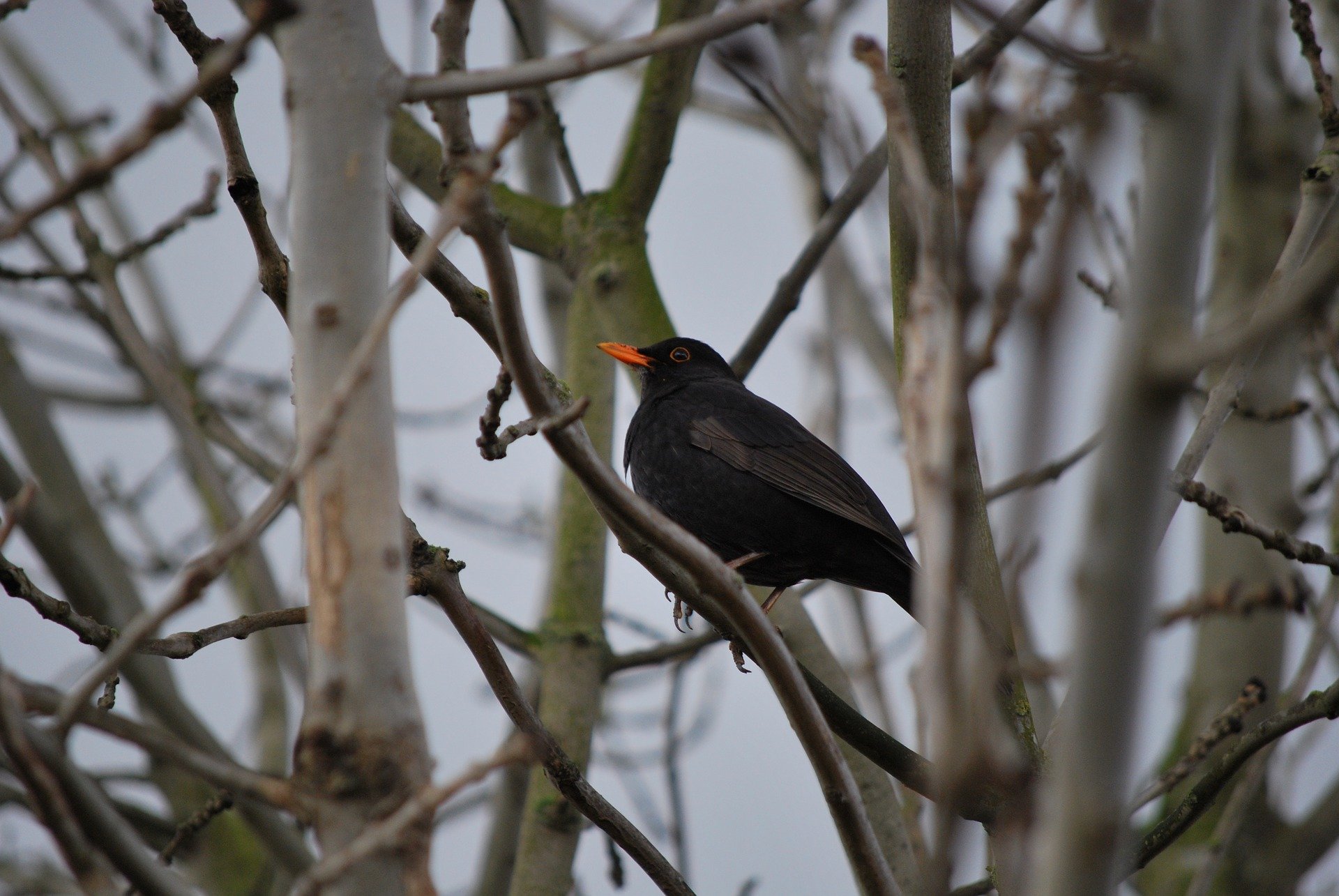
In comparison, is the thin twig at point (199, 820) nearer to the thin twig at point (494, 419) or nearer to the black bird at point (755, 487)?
the thin twig at point (494, 419)

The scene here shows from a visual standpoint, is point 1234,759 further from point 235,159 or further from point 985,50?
point 235,159

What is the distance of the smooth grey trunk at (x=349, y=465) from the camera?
73.3 inches

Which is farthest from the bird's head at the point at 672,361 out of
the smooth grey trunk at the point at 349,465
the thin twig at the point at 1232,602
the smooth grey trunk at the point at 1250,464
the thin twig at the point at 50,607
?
the smooth grey trunk at the point at 349,465

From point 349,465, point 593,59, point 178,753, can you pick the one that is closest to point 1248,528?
point 593,59

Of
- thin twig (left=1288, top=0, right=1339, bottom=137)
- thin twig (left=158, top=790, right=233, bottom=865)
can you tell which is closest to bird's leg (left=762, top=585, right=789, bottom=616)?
thin twig (left=158, top=790, right=233, bottom=865)

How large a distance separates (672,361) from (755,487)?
2.78 feet

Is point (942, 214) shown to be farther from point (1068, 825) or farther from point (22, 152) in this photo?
point (22, 152)

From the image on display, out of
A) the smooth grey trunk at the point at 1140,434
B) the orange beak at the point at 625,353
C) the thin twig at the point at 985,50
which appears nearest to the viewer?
the smooth grey trunk at the point at 1140,434

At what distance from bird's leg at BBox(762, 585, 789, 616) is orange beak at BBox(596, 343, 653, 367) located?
1164 mm

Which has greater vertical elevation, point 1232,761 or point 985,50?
point 985,50

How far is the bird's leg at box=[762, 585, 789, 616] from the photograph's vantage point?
4.79 metres

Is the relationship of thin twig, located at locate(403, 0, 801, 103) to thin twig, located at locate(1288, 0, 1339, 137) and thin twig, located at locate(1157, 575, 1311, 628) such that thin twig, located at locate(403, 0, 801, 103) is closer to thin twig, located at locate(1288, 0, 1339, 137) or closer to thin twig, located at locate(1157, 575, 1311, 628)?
thin twig, located at locate(1157, 575, 1311, 628)

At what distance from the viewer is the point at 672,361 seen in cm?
564

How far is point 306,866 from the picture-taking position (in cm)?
536
